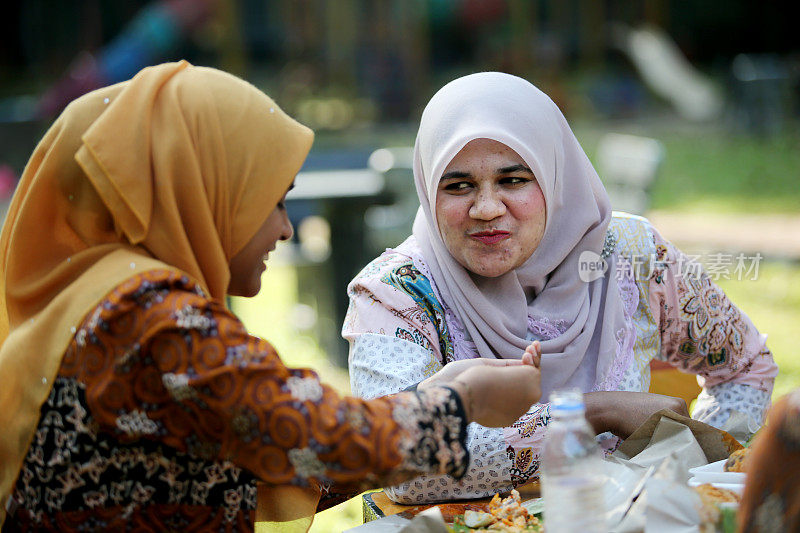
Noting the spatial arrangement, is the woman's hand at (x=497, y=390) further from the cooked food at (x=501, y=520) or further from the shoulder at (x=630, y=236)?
the shoulder at (x=630, y=236)

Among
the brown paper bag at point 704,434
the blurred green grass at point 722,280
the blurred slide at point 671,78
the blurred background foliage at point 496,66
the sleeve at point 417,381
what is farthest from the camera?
the blurred slide at point 671,78

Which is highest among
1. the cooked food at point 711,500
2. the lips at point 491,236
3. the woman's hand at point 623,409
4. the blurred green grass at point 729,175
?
the lips at point 491,236

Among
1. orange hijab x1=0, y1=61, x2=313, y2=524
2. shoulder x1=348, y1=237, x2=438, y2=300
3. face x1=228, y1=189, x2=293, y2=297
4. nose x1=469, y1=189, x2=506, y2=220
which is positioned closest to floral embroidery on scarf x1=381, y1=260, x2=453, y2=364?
shoulder x1=348, y1=237, x2=438, y2=300

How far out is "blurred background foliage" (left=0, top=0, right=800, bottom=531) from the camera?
11.9m

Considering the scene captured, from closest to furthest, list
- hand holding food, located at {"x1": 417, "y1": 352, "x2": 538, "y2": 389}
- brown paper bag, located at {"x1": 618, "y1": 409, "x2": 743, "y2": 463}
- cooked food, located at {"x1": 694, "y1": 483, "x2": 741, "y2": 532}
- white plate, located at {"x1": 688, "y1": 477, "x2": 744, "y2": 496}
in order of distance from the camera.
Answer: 1. cooked food, located at {"x1": 694, "y1": 483, "x2": 741, "y2": 532}
2. white plate, located at {"x1": 688, "y1": 477, "x2": 744, "y2": 496}
3. hand holding food, located at {"x1": 417, "y1": 352, "x2": 538, "y2": 389}
4. brown paper bag, located at {"x1": 618, "y1": 409, "x2": 743, "y2": 463}

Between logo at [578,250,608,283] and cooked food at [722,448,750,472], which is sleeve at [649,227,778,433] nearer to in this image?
logo at [578,250,608,283]

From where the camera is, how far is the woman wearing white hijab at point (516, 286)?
2271 mm

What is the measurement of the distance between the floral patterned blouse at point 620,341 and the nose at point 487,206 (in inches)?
9.9

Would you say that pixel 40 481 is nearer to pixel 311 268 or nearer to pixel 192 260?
pixel 192 260

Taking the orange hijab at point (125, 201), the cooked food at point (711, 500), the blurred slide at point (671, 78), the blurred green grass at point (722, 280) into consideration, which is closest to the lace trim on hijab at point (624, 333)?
the cooked food at point (711, 500)

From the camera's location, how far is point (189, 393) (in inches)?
63.7

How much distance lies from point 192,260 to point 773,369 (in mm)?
1802

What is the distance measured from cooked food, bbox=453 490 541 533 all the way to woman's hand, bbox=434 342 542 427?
10.9 inches

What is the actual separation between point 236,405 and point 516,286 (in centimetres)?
106
